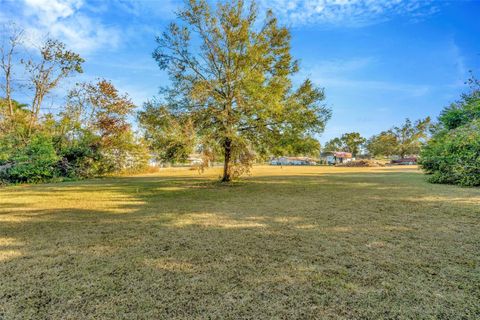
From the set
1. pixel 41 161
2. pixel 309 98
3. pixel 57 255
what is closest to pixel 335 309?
pixel 57 255

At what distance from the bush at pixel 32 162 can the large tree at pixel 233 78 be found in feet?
24.4

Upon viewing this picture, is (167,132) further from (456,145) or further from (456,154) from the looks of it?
(456,154)

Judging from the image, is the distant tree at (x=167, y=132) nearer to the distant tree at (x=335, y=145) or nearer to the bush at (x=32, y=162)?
the bush at (x=32, y=162)

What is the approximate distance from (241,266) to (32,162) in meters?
14.4

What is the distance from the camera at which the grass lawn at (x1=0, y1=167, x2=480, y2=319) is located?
2020mm

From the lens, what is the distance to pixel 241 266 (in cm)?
282

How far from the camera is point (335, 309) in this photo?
1.98m

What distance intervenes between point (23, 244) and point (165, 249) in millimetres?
2254

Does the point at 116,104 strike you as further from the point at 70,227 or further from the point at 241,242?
the point at 241,242

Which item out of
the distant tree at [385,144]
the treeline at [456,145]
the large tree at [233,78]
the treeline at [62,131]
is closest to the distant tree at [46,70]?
the treeline at [62,131]

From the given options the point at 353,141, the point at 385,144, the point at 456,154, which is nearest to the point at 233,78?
the point at 456,154

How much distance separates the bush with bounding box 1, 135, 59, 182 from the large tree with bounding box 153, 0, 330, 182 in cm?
744

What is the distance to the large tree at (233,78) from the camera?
1041 cm

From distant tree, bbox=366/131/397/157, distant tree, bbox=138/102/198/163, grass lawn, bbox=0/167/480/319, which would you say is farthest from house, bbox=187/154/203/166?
distant tree, bbox=366/131/397/157
